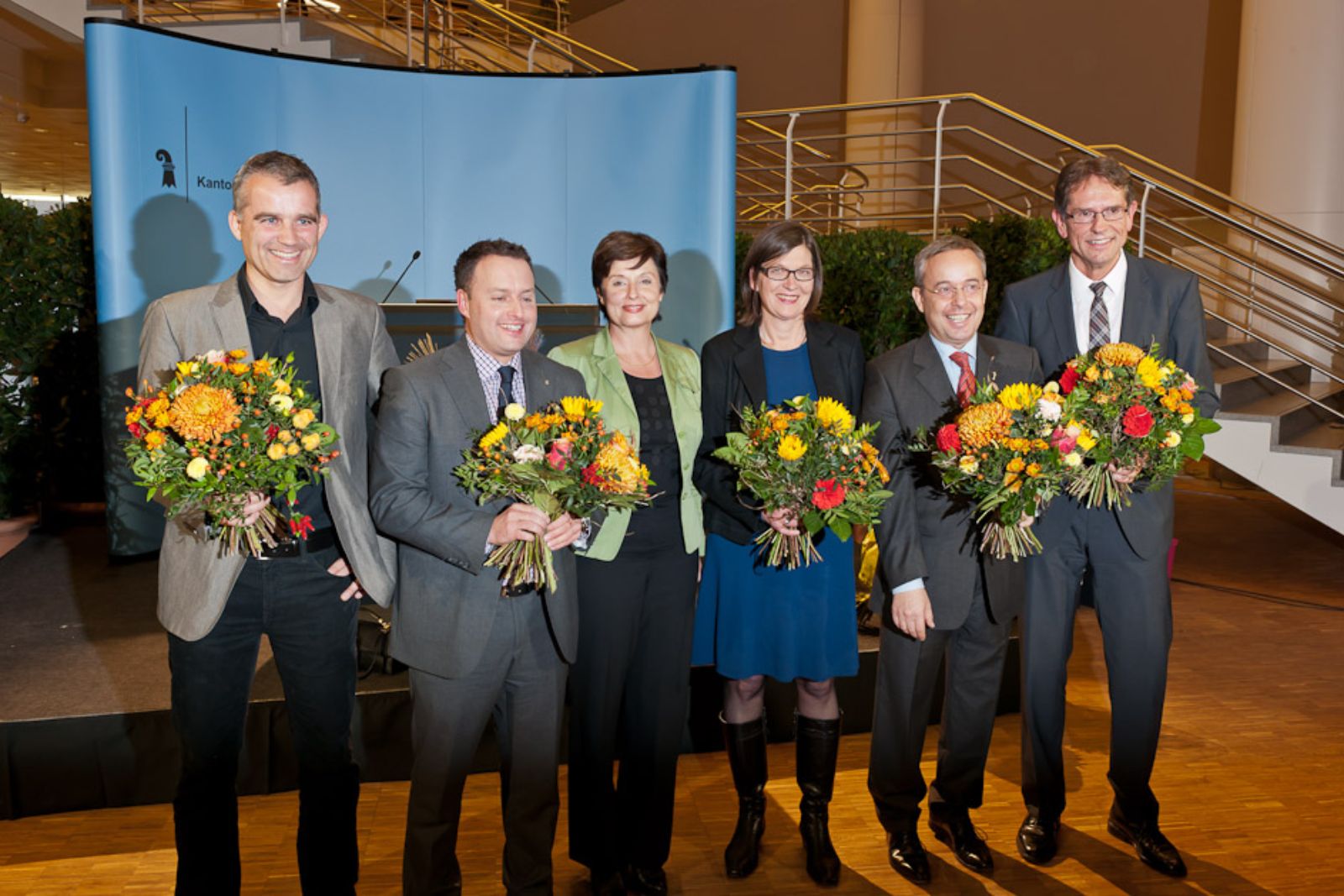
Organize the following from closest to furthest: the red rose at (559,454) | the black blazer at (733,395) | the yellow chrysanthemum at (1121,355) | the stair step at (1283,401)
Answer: the red rose at (559,454), the yellow chrysanthemum at (1121,355), the black blazer at (733,395), the stair step at (1283,401)

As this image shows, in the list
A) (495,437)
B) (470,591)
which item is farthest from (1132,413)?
(470,591)

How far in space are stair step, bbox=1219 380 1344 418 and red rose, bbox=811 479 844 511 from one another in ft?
16.0

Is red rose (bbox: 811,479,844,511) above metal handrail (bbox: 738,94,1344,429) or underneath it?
underneath

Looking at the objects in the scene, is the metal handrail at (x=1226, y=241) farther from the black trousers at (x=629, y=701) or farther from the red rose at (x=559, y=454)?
the red rose at (x=559, y=454)

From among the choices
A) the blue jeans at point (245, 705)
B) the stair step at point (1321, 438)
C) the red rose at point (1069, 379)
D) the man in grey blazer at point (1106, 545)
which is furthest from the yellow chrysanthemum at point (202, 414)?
the stair step at point (1321, 438)

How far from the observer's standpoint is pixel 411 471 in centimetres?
251

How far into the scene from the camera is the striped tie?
3150 millimetres

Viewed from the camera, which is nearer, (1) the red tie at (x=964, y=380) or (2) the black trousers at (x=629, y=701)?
(2) the black trousers at (x=629, y=701)

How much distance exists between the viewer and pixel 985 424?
102 inches

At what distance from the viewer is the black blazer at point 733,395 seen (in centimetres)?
289

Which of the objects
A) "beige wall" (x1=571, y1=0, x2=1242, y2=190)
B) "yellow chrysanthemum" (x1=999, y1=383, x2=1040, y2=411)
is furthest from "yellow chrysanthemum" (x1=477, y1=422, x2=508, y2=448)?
"beige wall" (x1=571, y1=0, x2=1242, y2=190)

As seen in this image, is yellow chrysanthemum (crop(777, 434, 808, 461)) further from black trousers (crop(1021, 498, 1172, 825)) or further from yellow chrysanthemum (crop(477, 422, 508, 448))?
black trousers (crop(1021, 498, 1172, 825))

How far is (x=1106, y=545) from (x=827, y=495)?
104 centimetres

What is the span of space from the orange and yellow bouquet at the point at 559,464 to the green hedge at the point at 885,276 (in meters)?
4.67
